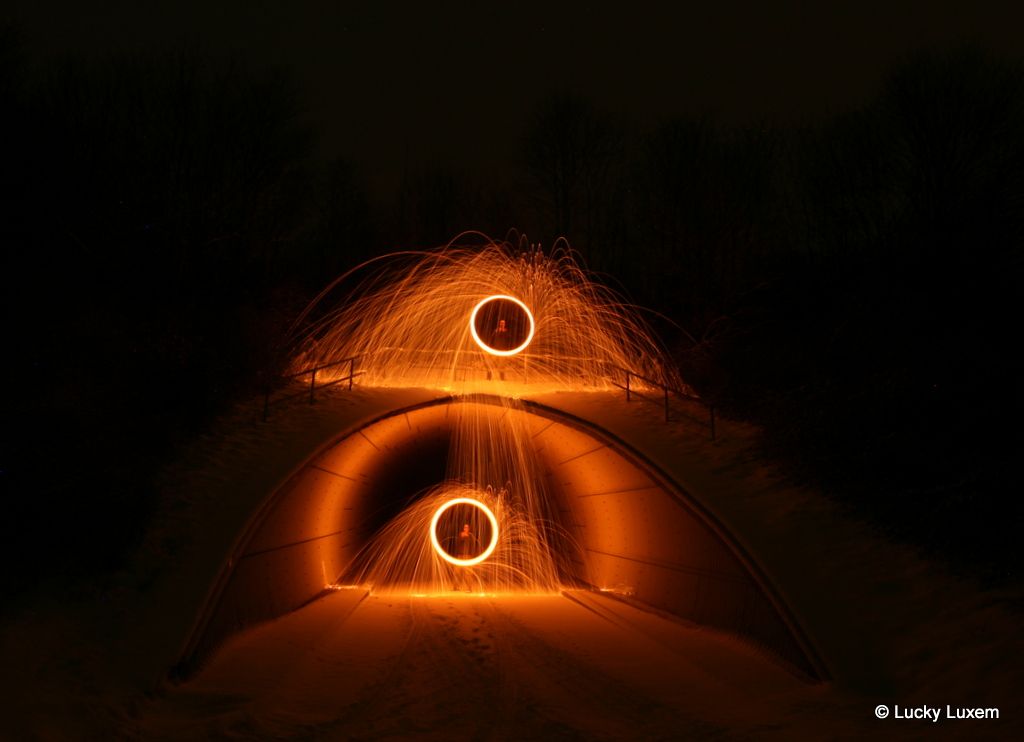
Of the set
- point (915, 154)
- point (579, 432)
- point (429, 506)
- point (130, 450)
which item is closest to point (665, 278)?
point (915, 154)

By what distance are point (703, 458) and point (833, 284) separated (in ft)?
25.1

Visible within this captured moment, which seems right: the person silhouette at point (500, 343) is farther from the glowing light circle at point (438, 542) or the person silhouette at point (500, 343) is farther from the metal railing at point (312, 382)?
the glowing light circle at point (438, 542)

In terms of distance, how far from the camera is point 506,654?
1143 centimetres

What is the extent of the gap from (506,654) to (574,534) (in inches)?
309

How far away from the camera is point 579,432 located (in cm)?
1564

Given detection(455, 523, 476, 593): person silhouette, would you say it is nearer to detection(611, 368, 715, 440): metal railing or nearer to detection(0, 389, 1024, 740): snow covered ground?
detection(0, 389, 1024, 740): snow covered ground

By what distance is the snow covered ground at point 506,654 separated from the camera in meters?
8.43

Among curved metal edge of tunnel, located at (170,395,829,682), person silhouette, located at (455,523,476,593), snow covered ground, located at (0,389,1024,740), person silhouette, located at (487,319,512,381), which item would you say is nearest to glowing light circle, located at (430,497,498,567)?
person silhouette, located at (455,523,476,593)

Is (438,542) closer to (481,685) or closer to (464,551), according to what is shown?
(464,551)

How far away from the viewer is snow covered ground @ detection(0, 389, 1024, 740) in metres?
8.43

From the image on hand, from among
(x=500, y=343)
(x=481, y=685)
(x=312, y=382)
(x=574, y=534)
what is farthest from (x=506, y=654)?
(x=500, y=343)

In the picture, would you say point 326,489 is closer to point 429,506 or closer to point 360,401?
point 360,401

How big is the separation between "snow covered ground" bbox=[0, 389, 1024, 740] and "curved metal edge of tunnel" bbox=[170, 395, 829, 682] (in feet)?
0.76

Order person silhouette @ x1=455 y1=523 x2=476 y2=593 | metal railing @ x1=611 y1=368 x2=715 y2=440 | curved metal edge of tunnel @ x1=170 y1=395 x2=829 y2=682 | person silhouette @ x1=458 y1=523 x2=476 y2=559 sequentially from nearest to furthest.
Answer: curved metal edge of tunnel @ x1=170 y1=395 x2=829 y2=682 → metal railing @ x1=611 y1=368 x2=715 y2=440 → person silhouette @ x1=455 y1=523 x2=476 y2=593 → person silhouette @ x1=458 y1=523 x2=476 y2=559
